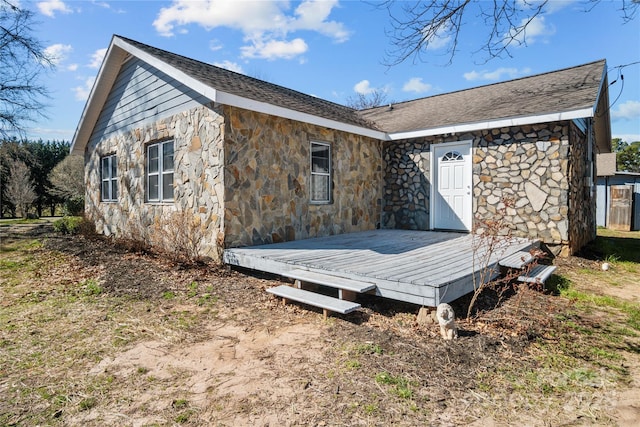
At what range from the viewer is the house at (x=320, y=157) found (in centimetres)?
672

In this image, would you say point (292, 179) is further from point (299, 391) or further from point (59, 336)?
point (299, 391)

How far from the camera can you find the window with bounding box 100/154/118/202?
10406 millimetres

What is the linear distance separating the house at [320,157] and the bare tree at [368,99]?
17.7 meters

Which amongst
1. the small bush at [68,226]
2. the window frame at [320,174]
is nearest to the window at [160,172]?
the window frame at [320,174]

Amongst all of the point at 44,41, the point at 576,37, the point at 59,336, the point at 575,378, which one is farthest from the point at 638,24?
the point at 44,41

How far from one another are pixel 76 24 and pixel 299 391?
997 cm

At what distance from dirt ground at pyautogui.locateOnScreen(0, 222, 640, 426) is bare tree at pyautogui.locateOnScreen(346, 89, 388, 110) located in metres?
25.0

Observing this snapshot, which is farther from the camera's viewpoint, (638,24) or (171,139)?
(171,139)

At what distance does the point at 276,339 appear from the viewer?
359 cm

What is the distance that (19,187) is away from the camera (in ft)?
68.7

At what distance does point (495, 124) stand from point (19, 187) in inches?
993

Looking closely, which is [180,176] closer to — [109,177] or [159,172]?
[159,172]

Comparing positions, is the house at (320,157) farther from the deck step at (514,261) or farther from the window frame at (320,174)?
the deck step at (514,261)

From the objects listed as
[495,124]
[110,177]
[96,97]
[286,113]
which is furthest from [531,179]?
[96,97]
